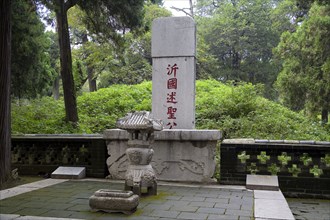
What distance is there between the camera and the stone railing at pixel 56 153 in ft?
25.4

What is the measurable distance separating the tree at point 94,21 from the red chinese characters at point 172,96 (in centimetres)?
489

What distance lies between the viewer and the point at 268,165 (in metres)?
7.09

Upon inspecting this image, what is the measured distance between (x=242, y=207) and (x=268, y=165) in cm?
231

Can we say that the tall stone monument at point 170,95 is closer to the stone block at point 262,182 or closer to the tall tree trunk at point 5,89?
the stone block at point 262,182

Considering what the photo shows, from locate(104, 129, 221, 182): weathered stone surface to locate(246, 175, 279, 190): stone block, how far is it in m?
0.78

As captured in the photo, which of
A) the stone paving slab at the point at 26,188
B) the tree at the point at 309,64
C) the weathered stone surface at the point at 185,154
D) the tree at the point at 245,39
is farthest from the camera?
the tree at the point at 245,39

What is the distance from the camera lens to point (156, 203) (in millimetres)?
5254

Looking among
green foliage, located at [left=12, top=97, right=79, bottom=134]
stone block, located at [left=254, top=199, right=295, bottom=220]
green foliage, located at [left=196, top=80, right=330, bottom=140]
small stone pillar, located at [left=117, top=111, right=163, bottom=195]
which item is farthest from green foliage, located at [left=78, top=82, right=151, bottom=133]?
stone block, located at [left=254, top=199, right=295, bottom=220]

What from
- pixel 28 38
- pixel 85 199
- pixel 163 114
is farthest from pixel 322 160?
pixel 28 38

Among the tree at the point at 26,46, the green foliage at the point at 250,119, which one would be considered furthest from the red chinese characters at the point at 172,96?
the tree at the point at 26,46

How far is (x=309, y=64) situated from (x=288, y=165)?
840cm

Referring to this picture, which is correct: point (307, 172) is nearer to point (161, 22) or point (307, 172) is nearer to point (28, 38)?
point (161, 22)

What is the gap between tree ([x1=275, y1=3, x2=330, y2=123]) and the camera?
1289cm

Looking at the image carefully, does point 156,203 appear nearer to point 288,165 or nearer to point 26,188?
point 26,188
